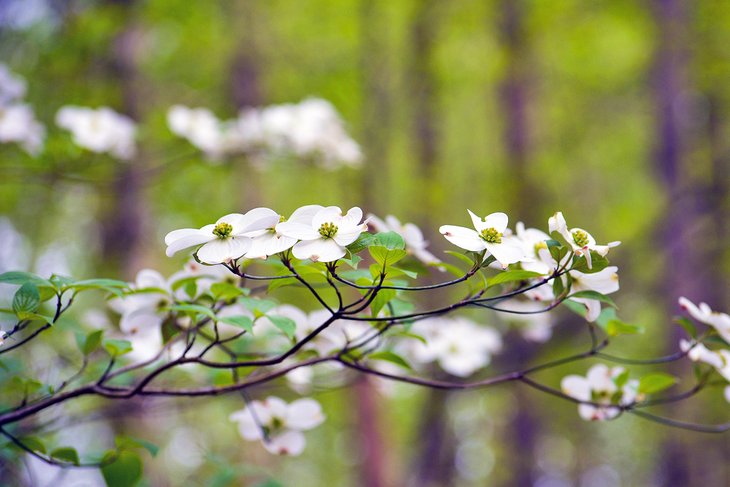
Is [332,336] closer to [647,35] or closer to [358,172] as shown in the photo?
[358,172]

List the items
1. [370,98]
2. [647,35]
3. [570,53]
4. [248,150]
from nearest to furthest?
[248,150] → [370,98] → [647,35] → [570,53]

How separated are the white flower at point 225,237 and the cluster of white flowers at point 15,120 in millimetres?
1153

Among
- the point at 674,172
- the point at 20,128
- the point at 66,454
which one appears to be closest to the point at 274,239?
the point at 66,454

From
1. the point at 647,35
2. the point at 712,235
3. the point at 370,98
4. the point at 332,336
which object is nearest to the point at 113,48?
the point at 370,98

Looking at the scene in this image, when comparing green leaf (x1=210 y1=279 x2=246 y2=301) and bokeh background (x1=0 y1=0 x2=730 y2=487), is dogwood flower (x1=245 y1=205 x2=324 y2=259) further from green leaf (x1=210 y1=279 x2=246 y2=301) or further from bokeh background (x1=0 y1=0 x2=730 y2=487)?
bokeh background (x1=0 y1=0 x2=730 y2=487)

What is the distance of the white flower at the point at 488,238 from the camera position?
2.24ft

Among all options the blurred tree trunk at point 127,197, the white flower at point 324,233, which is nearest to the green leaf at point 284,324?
the white flower at point 324,233

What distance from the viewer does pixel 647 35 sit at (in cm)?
394

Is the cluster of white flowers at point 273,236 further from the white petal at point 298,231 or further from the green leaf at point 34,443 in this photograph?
the green leaf at point 34,443

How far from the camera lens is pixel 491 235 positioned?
2.32 ft

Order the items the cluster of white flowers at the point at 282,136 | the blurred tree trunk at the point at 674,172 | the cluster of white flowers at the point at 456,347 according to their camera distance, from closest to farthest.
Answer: the cluster of white flowers at the point at 456,347
the cluster of white flowers at the point at 282,136
the blurred tree trunk at the point at 674,172

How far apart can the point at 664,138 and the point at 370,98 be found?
1.53m

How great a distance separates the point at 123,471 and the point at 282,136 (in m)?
1.35

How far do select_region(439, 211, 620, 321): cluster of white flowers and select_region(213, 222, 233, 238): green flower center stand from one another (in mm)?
225
